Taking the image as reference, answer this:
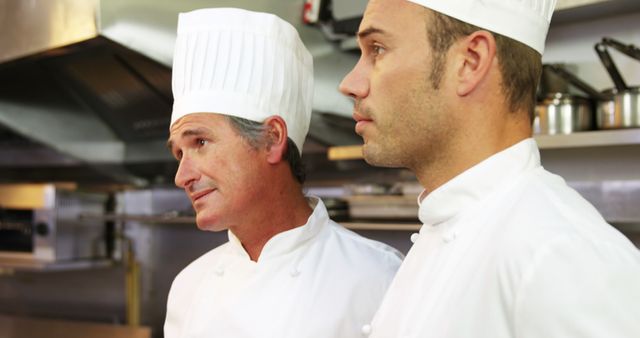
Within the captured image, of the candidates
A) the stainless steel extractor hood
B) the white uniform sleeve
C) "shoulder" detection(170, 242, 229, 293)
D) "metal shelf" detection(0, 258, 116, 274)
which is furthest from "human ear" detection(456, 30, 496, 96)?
"metal shelf" detection(0, 258, 116, 274)

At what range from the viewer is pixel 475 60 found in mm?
882

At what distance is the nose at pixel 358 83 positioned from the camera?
95 cm

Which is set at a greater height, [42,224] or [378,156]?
[378,156]

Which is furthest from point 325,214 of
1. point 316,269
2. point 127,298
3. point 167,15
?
point 127,298

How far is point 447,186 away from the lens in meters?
0.92

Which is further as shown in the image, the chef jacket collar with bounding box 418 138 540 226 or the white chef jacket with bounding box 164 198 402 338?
the white chef jacket with bounding box 164 198 402 338

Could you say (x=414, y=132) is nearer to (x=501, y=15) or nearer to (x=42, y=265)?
(x=501, y=15)

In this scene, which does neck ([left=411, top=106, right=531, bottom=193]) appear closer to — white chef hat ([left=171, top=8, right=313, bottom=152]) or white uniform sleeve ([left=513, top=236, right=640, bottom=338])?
white uniform sleeve ([left=513, top=236, right=640, bottom=338])

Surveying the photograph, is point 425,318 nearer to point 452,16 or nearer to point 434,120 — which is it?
point 434,120


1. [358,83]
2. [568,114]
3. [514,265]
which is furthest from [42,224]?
[514,265]

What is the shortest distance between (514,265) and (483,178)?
0.15 m

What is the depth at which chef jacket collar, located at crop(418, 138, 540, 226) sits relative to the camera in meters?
0.89

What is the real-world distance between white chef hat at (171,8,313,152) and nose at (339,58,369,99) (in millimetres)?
485

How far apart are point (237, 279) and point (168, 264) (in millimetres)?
1994
